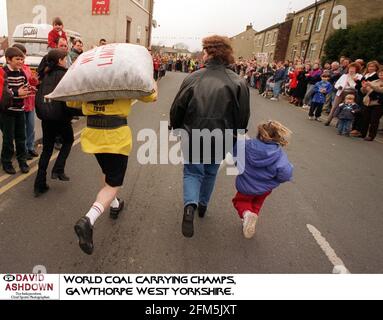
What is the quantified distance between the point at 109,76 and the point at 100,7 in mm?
20000

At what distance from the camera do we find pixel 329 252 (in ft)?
10.5

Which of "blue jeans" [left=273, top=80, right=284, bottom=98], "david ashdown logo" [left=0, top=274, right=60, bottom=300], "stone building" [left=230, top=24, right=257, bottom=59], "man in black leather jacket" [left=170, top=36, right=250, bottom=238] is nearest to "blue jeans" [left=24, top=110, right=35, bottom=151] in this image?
"man in black leather jacket" [left=170, top=36, right=250, bottom=238]

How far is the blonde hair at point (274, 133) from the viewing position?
3.12m

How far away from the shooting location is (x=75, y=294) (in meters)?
2.21

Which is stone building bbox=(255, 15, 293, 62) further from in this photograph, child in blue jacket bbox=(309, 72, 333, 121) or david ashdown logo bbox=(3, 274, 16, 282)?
david ashdown logo bbox=(3, 274, 16, 282)

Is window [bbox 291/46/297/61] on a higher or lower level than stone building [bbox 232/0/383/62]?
lower

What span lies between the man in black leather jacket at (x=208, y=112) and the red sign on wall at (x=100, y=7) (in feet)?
63.2

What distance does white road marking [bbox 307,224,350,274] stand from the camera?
9.51 feet

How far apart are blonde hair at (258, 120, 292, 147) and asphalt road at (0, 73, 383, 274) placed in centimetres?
107

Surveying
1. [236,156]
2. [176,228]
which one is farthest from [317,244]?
[176,228]

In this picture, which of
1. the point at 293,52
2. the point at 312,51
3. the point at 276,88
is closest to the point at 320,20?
the point at 312,51

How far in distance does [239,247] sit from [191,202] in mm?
688

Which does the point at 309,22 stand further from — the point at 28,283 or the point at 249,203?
the point at 28,283

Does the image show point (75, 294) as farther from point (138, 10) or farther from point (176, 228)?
point (138, 10)
